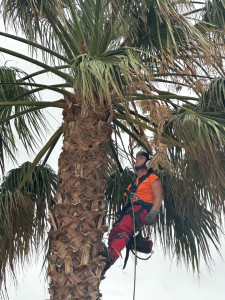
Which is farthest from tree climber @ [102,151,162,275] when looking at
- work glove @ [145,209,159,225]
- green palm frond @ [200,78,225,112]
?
green palm frond @ [200,78,225,112]

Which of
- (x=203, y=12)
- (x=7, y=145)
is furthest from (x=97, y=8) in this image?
(x=7, y=145)

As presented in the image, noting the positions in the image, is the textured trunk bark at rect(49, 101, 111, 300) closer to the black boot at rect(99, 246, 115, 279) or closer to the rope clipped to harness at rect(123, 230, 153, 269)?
the black boot at rect(99, 246, 115, 279)

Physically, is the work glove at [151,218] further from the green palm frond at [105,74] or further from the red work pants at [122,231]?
the green palm frond at [105,74]

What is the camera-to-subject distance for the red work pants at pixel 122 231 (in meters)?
10.7

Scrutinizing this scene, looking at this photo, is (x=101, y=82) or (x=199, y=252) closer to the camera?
(x=101, y=82)

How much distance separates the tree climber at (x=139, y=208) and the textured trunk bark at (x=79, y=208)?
80 centimetres

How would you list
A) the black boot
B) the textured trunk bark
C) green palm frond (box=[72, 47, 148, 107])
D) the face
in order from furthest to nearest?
1. the face
2. the black boot
3. the textured trunk bark
4. green palm frond (box=[72, 47, 148, 107])

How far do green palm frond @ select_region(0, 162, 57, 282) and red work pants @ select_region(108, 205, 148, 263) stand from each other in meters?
1.18

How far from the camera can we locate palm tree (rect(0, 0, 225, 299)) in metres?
9.78

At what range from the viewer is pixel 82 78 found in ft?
30.8

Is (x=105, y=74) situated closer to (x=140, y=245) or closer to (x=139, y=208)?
(x=139, y=208)

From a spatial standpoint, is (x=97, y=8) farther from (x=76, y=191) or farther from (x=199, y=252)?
(x=199, y=252)

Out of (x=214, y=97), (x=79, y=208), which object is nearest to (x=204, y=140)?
(x=214, y=97)

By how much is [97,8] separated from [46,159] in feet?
8.88
